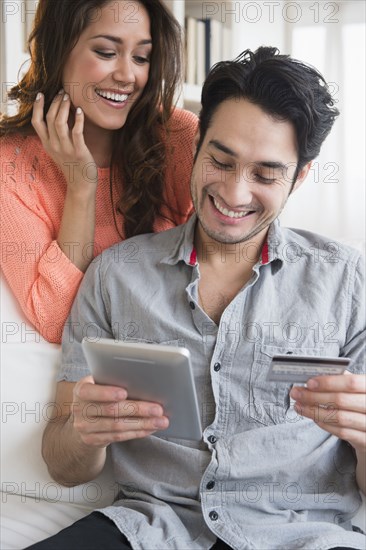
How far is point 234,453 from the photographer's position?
4.12ft

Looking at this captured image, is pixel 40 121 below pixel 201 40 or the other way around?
below

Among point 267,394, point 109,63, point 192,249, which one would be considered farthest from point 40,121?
point 267,394

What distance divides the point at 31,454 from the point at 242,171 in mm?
678

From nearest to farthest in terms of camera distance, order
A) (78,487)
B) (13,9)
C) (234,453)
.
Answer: (234,453)
(78,487)
(13,9)

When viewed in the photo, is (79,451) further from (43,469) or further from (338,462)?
(338,462)

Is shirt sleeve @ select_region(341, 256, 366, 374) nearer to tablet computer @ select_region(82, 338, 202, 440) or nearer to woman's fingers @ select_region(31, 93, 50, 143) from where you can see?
tablet computer @ select_region(82, 338, 202, 440)

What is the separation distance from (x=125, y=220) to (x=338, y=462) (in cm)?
66

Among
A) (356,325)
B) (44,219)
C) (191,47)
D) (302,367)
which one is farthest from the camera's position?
(191,47)

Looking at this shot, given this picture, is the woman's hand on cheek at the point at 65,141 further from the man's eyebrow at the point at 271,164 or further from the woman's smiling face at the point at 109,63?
the man's eyebrow at the point at 271,164

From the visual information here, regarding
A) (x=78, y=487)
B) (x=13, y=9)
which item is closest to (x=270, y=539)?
(x=78, y=487)

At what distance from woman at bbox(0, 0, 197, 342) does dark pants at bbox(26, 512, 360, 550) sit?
0.41 meters

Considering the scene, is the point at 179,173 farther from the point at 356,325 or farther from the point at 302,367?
the point at 302,367

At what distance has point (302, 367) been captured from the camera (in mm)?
1046

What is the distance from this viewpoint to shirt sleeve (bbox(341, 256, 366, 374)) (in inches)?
50.1
